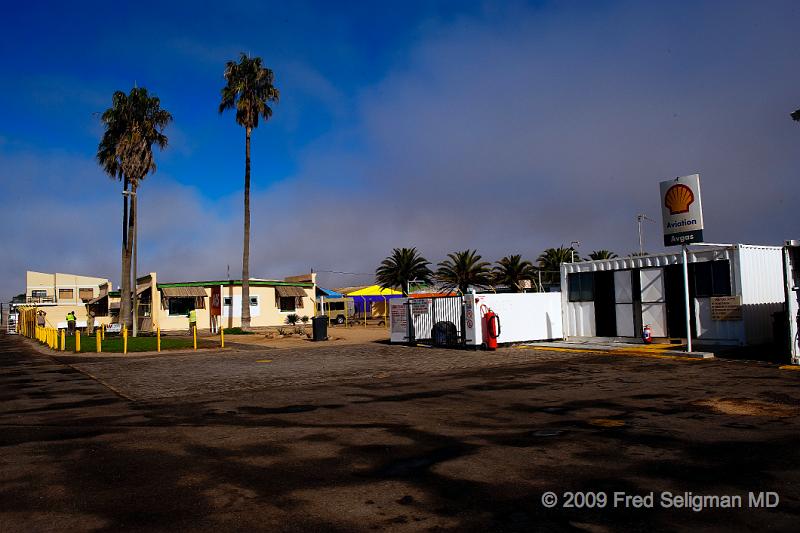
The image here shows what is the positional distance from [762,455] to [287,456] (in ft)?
17.0

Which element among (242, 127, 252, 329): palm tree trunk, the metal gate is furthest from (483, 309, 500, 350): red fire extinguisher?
(242, 127, 252, 329): palm tree trunk

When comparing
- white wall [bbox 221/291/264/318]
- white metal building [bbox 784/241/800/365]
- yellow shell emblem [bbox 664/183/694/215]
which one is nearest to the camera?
white metal building [bbox 784/241/800/365]

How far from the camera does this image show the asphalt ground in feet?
15.8

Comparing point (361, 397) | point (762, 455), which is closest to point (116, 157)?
point (361, 397)

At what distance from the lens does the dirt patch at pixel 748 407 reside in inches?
337

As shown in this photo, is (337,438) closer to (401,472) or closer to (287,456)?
(287,456)

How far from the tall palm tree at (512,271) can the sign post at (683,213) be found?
118 ft

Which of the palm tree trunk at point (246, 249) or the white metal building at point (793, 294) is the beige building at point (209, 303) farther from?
the white metal building at point (793, 294)

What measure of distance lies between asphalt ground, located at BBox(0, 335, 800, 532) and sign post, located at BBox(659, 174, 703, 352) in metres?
5.37

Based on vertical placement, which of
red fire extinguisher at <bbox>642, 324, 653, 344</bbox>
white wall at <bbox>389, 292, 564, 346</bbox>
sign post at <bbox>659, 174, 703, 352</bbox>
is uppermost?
sign post at <bbox>659, 174, 703, 352</bbox>

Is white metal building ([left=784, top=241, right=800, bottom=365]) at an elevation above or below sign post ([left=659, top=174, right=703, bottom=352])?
below

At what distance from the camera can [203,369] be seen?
18.0 meters

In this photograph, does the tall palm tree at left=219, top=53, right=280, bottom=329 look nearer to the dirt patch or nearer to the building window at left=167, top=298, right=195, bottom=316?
the building window at left=167, top=298, right=195, bottom=316

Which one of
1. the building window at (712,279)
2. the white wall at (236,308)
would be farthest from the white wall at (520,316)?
the white wall at (236,308)
